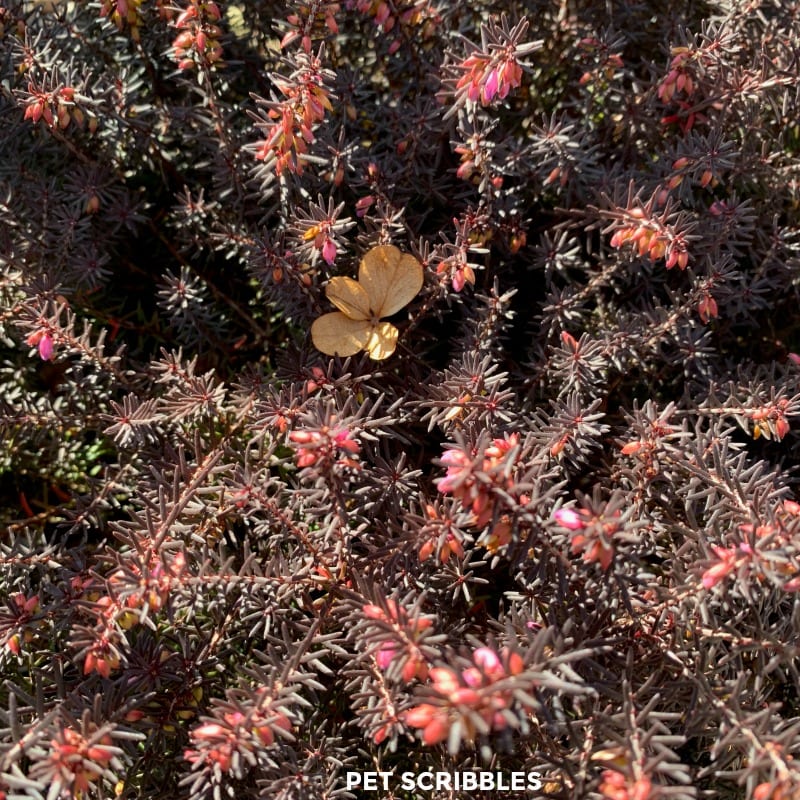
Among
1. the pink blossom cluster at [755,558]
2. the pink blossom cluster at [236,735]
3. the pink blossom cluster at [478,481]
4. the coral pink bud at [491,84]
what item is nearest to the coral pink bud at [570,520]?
the pink blossom cluster at [478,481]

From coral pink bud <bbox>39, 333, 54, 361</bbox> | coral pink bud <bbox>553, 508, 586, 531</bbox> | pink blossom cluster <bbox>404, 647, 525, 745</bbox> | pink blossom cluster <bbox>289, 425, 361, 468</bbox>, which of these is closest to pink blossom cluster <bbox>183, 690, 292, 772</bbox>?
pink blossom cluster <bbox>404, 647, 525, 745</bbox>

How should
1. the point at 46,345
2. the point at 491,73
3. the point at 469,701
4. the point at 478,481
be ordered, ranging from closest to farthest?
the point at 469,701, the point at 478,481, the point at 491,73, the point at 46,345

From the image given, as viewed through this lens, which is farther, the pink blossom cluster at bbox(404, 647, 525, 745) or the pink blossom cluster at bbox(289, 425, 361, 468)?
the pink blossom cluster at bbox(289, 425, 361, 468)

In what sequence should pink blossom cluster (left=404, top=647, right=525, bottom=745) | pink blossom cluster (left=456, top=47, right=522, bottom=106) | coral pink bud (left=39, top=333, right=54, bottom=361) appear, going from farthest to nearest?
coral pink bud (left=39, top=333, right=54, bottom=361)
pink blossom cluster (left=456, top=47, right=522, bottom=106)
pink blossom cluster (left=404, top=647, right=525, bottom=745)

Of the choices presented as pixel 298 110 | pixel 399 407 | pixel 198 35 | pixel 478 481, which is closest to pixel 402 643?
pixel 478 481

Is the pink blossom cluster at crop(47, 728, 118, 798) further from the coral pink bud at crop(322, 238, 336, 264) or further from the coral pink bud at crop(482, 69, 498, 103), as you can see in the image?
the coral pink bud at crop(482, 69, 498, 103)

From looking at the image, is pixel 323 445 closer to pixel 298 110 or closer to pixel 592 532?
pixel 592 532

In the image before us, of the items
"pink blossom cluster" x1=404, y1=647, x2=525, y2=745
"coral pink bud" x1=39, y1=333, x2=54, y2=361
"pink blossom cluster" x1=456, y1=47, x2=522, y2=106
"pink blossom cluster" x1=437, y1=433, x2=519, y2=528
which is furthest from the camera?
"coral pink bud" x1=39, y1=333, x2=54, y2=361
